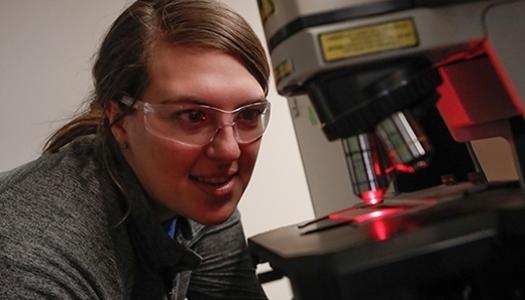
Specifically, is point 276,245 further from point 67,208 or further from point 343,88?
point 67,208

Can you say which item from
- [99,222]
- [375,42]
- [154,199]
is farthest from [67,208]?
[375,42]

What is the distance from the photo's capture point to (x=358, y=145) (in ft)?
1.80

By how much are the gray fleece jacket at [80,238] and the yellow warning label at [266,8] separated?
0.42 m

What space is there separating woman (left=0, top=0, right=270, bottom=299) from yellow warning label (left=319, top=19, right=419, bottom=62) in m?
0.32

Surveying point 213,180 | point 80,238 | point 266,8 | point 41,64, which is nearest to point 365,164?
point 266,8

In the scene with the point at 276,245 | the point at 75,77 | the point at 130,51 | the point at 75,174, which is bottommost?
the point at 276,245

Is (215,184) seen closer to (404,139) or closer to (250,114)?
(250,114)

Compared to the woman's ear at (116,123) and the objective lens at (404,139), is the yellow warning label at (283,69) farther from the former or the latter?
the woman's ear at (116,123)

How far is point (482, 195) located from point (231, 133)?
0.40 metres

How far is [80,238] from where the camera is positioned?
27.8 inches

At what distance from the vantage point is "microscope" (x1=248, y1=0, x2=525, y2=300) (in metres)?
0.39

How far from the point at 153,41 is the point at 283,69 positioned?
14.5 inches

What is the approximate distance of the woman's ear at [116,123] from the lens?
830mm

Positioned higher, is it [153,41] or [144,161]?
[153,41]
